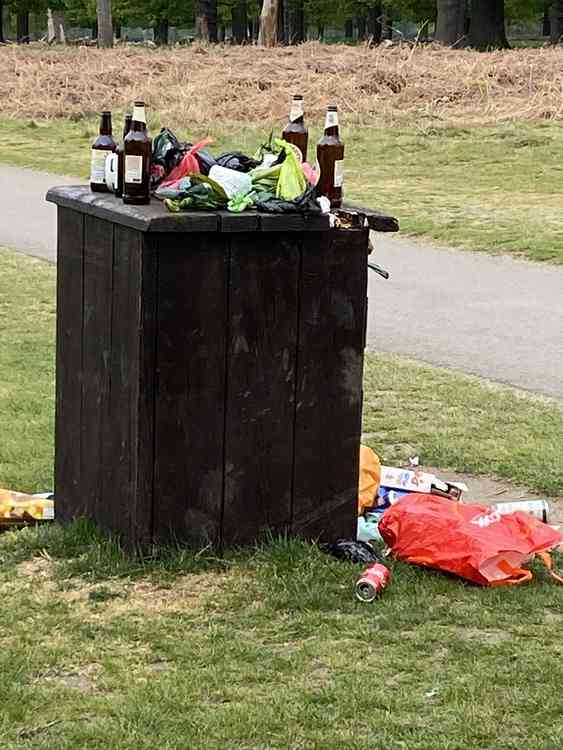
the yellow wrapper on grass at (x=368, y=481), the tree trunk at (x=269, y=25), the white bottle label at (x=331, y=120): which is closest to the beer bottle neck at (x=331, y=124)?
the white bottle label at (x=331, y=120)

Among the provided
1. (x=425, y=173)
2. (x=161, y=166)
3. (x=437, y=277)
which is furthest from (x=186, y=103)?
(x=161, y=166)

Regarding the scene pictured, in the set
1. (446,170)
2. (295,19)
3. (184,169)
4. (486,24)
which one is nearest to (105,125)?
(184,169)

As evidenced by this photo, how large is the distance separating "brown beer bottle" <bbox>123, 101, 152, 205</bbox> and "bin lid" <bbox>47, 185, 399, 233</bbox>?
4 cm

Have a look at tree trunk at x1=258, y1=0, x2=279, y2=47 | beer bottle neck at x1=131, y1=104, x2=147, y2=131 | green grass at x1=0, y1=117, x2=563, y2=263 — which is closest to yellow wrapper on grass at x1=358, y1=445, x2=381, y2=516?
beer bottle neck at x1=131, y1=104, x2=147, y2=131

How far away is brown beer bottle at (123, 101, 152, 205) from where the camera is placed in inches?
181

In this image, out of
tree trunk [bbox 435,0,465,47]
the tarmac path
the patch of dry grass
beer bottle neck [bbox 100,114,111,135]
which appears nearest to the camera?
beer bottle neck [bbox 100,114,111,135]

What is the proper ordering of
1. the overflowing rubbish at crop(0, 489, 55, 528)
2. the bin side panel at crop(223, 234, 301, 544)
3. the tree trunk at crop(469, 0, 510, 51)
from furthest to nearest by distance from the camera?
the tree trunk at crop(469, 0, 510, 51), the overflowing rubbish at crop(0, 489, 55, 528), the bin side panel at crop(223, 234, 301, 544)

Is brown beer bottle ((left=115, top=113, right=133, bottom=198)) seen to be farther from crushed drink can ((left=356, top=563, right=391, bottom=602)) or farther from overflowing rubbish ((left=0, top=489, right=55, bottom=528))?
crushed drink can ((left=356, top=563, right=391, bottom=602))

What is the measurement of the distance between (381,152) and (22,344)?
11.6 m

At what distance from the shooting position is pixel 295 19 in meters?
66.8

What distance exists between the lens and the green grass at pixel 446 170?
13633mm

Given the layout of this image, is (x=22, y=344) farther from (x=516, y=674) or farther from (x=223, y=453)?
(x=516, y=674)

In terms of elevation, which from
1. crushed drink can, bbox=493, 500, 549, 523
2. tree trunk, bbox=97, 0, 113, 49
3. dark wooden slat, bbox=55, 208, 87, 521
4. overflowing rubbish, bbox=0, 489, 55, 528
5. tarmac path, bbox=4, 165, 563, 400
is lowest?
tarmac path, bbox=4, 165, 563, 400

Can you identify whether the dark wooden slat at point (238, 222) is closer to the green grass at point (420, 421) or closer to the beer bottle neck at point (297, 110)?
the beer bottle neck at point (297, 110)
